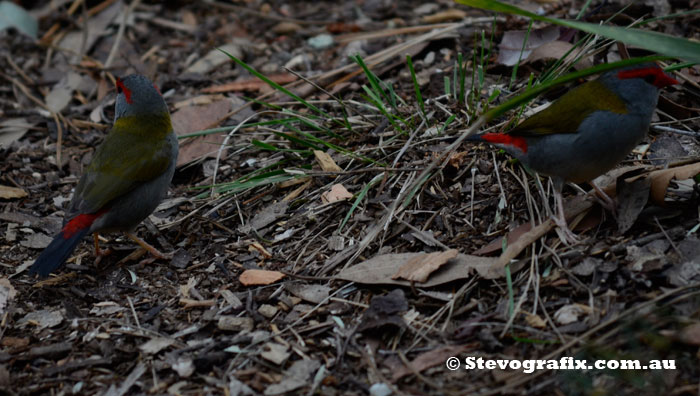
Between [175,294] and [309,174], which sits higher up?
[309,174]

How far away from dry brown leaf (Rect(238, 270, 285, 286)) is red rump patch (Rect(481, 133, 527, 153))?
1359mm

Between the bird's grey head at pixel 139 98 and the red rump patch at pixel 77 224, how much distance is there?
0.89 m

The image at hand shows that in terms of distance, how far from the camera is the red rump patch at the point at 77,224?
3.88 metres

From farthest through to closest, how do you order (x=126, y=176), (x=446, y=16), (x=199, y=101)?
(x=446, y=16) < (x=199, y=101) < (x=126, y=176)

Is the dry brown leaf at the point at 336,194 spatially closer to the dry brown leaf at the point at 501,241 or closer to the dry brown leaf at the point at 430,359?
the dry brown leaf at the point at 501,241

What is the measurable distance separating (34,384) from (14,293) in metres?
0.88

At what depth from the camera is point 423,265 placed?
345 cm

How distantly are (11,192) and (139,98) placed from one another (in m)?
1.22

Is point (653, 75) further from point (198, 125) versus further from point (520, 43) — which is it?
point (198, 125)

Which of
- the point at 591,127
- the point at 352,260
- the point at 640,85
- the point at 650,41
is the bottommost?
the point at 352,260

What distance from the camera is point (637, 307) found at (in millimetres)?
2869

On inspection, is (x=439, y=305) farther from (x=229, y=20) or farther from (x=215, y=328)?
(x=229, y=20)

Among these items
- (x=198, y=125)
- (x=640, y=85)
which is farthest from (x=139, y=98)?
(x=640, y=85)

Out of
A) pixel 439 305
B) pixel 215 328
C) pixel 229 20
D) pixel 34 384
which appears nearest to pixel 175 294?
pixel 215 328
